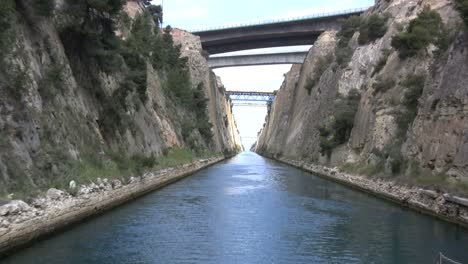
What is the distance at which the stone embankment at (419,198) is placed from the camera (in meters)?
19.0

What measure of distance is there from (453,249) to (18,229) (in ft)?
39.9

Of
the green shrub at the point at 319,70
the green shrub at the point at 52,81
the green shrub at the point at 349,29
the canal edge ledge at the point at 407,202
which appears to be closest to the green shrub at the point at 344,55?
the green shrub at the point at 349,29

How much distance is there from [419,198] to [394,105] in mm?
14881

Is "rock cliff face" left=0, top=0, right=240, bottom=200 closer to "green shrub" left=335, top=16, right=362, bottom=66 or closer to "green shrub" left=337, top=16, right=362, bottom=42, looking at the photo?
"green shrub" left=335, top=16, right=362, bottom=66

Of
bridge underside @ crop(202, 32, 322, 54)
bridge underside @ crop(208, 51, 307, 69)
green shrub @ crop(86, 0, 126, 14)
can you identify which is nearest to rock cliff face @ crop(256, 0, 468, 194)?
bridge underside @ crop(202, 32, 322, 54)

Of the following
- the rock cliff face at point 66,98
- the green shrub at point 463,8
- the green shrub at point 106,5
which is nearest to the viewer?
the rock cliff face at point 66,98

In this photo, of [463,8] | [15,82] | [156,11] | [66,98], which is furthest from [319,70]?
[15,82]

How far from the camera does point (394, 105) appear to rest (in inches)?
1444

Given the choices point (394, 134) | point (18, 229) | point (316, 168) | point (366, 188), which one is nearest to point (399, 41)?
point (394, 134)

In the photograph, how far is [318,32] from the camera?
8481cm

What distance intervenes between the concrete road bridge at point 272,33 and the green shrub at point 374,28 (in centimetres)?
2511

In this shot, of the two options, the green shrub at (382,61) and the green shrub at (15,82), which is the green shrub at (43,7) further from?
the green shrub at (382,61)

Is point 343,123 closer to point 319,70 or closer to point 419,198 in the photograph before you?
point 419,198

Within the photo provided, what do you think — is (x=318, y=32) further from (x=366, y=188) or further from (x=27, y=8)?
(x=27, y=8)
